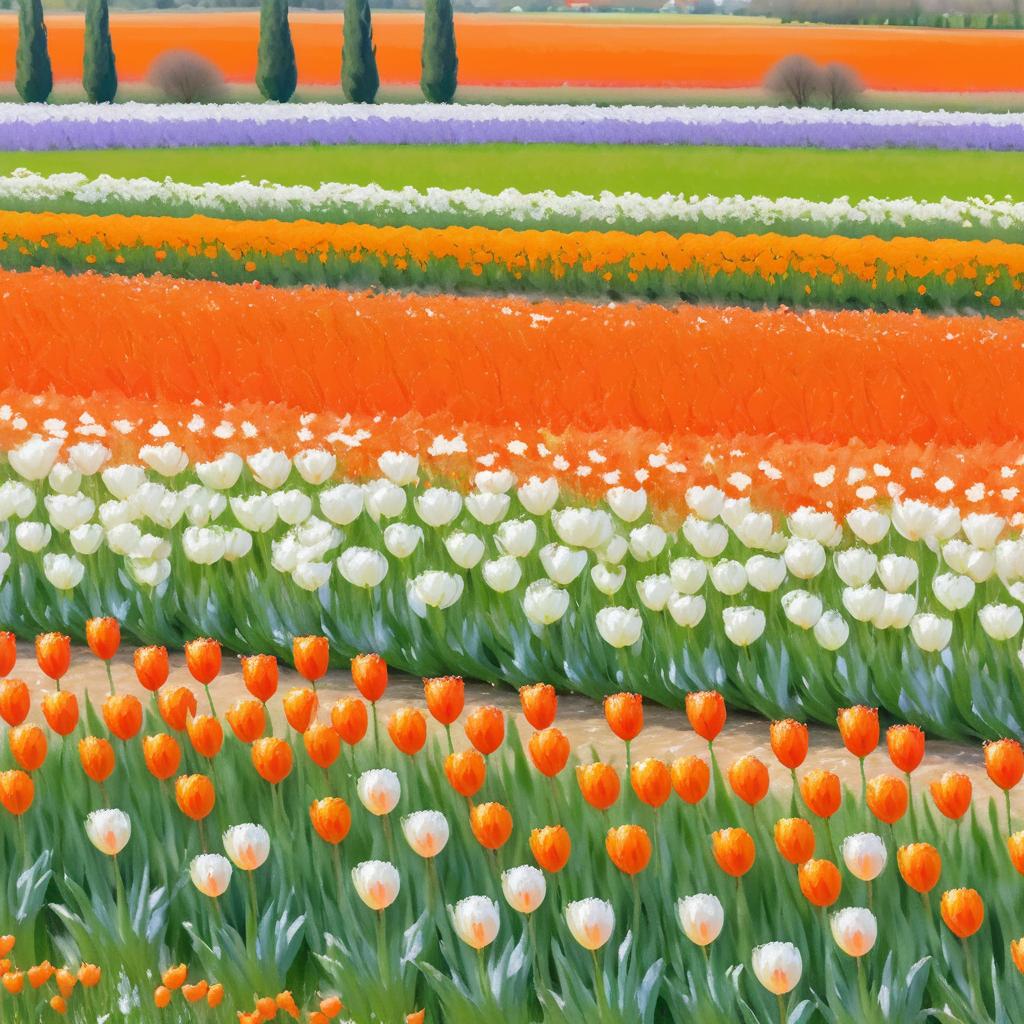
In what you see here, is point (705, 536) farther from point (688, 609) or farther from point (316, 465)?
point (316, 465)

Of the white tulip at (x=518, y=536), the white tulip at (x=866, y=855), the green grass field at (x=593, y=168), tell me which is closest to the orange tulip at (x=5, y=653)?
the white tulip at (x=518, y=536)

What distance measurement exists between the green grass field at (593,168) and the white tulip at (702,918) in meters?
20.6

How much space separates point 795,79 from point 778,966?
3797cm

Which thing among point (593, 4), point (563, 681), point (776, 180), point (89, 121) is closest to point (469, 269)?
point (776, 180)

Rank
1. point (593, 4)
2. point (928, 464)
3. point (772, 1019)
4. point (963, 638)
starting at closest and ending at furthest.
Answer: point (772, 1019) < point (963, 638) < point (928, 464) < point (593, 4)

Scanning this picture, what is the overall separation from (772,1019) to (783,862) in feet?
1.01

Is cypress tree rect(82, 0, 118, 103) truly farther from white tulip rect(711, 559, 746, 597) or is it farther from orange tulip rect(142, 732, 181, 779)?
orange tulip rect(142, 732, 181, 779)

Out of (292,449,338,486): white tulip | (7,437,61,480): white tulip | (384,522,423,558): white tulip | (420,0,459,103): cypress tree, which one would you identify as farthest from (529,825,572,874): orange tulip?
(420,0,459,103): cypress tree

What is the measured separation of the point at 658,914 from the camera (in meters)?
3.36

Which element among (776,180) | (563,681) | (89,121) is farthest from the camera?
(89,121)

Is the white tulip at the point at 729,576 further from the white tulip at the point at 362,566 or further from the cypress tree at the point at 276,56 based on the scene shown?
the cypress tree at the point at 276,56

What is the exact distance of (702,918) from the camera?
9.74 feet

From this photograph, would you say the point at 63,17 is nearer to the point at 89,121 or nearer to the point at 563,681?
the point at 89,121

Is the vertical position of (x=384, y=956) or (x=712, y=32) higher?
(x=384, y=956)
